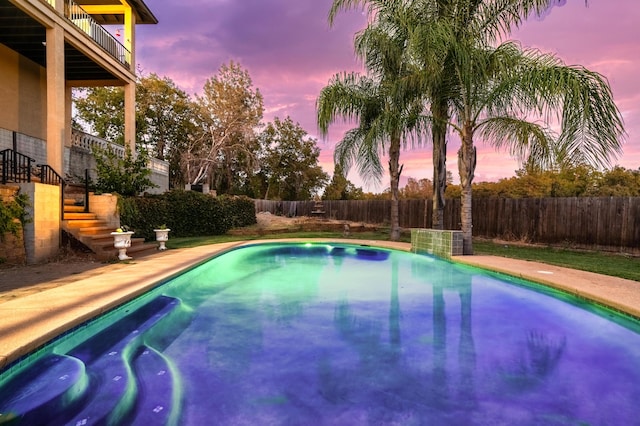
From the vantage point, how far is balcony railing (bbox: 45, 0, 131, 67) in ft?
32.2

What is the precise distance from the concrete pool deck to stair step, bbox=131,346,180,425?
79 centimetres

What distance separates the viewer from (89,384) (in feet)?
9.68

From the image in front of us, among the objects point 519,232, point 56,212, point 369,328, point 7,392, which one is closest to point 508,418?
point 369,328

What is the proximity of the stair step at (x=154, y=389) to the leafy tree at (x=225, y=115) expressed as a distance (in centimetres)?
2044

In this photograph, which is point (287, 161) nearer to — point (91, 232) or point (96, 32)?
point (96, 32)

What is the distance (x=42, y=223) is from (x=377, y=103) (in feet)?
33.2

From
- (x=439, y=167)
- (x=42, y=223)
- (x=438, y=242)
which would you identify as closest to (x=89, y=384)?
(x=42, y=223)

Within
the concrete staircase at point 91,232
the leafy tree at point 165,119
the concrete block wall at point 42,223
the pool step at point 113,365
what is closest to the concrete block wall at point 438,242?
the pool step at point 113,365

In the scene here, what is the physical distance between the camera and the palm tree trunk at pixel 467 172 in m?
8.61

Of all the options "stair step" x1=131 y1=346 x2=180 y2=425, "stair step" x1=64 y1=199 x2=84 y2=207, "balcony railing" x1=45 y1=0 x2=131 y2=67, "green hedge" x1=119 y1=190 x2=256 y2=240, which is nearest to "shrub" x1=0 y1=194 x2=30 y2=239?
"stair step" x1=64 y1=199 x2=84 y2=207

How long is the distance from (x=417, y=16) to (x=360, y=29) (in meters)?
2.70

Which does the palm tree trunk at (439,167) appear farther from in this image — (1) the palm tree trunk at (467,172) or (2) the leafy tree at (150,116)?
(2) the leafy tree at (150,116)

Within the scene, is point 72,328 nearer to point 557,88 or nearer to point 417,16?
point 557,88

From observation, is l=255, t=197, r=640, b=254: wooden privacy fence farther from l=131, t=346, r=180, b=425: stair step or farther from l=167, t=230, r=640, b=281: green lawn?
l=131, t=346, r=180, b=425: stair step
